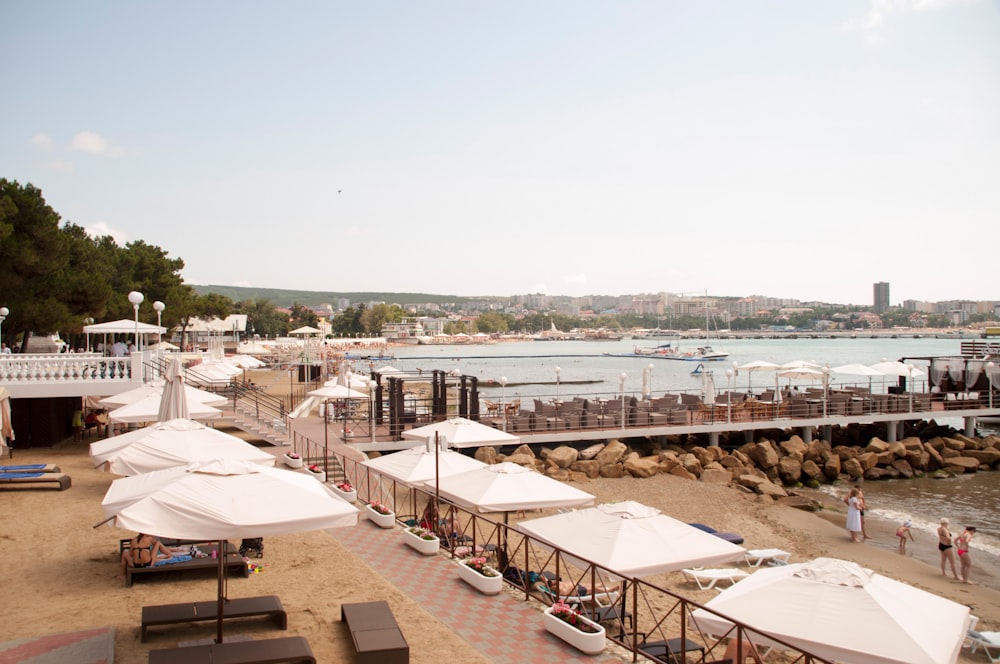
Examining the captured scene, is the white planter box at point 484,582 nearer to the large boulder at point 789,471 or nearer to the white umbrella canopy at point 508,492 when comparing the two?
the white umbrella canopy at point 508,492

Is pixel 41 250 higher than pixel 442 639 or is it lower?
higher

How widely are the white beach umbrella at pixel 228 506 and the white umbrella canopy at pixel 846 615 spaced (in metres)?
3.71

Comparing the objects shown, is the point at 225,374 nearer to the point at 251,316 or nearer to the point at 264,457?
the point at 264,457

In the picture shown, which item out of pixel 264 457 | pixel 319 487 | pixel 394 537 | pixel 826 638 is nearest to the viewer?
pixel 826 638

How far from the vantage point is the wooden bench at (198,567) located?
32.1ft

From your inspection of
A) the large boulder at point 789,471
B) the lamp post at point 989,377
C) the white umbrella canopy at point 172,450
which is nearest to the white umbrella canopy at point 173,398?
the white umbrella canopy at point 172,450

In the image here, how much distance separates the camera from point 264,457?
10742 mm

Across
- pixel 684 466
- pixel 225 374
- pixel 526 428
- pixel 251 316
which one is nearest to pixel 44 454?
pixel 225 374

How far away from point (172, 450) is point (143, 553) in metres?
1.51

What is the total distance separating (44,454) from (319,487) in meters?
15.8

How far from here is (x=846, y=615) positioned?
21.4ft

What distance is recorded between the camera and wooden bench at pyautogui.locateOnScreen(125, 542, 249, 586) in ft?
32.1

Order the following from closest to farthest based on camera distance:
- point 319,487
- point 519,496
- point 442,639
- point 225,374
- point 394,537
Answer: point 319,487 < point 442,639 < point 519,496 < point 394,537 < point 225,374

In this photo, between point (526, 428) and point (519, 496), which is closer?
point (519, 496)
